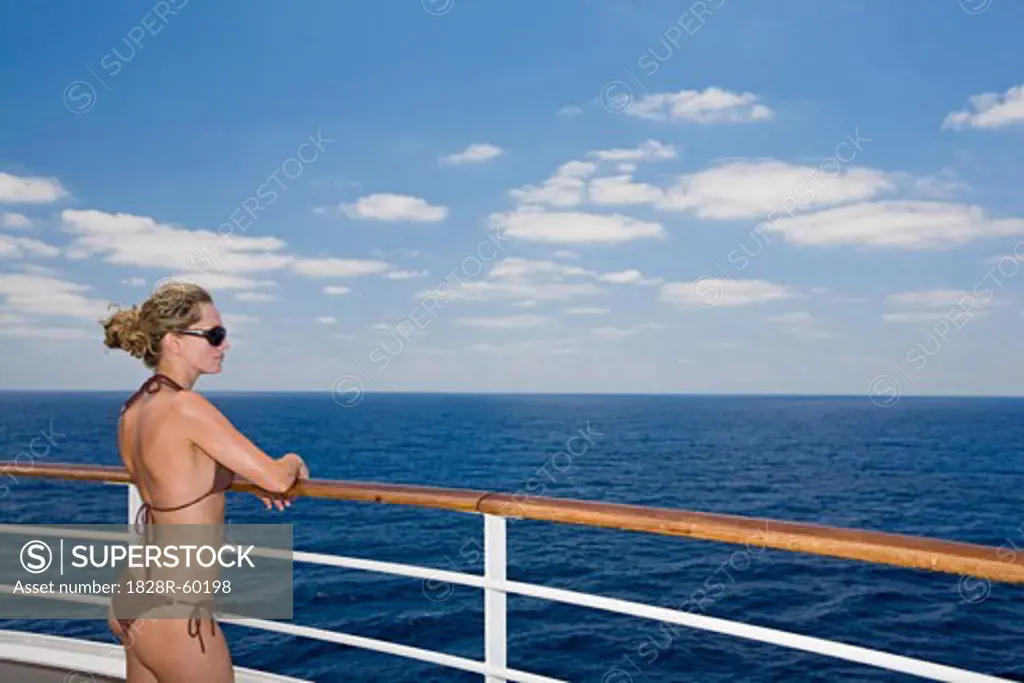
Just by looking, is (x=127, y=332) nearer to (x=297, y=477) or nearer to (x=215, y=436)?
(x=215, y=436)

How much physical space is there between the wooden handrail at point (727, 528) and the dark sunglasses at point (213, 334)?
49cm

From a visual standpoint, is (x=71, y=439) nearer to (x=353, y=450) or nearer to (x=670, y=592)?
(x=353, y=450)

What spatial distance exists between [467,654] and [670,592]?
6097mm

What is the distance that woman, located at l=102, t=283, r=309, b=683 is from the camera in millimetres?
1682

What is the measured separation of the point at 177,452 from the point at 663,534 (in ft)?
3.80

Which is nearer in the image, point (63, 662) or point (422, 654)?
point (422, 654)

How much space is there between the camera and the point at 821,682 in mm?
11008

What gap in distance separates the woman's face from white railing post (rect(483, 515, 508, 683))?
0.83 m

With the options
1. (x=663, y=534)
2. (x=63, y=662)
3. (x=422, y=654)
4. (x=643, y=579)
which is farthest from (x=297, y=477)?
(x=643, y=579)

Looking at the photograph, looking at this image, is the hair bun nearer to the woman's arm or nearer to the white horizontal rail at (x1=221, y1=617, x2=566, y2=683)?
the woman's arm

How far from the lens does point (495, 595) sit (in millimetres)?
2172

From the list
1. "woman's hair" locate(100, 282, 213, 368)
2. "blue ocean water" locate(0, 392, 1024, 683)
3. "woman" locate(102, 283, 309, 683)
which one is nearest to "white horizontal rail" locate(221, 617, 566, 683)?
"woman" locate(102, 283, 309, 683)

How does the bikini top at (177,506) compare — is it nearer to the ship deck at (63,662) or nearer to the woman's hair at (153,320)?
the woman's hair at (153,320)

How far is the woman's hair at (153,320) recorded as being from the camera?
5.78 ft
